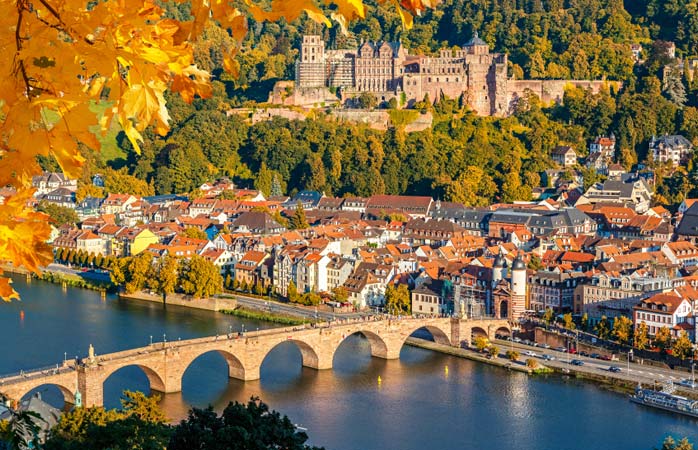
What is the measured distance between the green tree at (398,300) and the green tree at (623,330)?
191 inches

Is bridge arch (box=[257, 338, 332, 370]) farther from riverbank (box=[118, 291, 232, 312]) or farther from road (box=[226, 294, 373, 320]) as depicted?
riverbank (box=[118, 291, 232, 312])

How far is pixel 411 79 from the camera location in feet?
120

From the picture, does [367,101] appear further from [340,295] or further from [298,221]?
[340,295]

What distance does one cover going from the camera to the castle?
36.5 metres

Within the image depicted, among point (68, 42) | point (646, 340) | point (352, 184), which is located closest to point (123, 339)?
point (646, 340)

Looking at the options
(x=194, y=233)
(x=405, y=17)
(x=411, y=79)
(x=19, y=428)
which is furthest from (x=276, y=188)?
(x=405, y=17)

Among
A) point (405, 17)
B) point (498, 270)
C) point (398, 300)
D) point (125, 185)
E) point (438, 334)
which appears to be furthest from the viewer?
point (125, 185)

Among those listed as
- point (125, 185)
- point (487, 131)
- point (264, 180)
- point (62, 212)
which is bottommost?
point (62, 212)

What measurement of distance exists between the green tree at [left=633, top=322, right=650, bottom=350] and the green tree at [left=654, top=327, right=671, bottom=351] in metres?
0.18

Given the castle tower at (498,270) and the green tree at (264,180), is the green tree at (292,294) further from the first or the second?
the green tree at (264,180)

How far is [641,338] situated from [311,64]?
71.7 ft

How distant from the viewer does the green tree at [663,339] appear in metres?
18.0

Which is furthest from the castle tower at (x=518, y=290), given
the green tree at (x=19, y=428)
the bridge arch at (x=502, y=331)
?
the green tree at (x=19, y=428)

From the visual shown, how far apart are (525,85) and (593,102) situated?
260 centimetres
